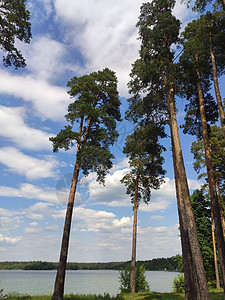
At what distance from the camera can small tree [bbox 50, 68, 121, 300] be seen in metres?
13.5

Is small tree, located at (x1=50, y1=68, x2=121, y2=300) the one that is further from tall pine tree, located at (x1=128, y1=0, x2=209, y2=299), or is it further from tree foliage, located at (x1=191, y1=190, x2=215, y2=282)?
tree foliage, located at (x1=191, y1=190, x2=215, y2=282)

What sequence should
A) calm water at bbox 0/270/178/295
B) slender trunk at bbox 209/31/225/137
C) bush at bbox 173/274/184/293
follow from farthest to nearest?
calm water at bbox 0/270/178/295 → bush at bbox 173/274/184/293 → slender trunk at bbox 209/31/225/137

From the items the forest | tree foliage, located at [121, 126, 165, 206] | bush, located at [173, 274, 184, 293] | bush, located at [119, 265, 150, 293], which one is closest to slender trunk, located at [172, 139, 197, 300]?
the forest

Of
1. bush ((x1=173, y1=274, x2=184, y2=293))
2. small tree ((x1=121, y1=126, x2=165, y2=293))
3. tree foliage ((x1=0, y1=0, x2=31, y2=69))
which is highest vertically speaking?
tree foliage ((x1=0, y1=0, x2=31, y2=69))

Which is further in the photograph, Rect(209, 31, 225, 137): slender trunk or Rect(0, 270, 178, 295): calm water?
Rect(0, 270, 178, 295): calm water

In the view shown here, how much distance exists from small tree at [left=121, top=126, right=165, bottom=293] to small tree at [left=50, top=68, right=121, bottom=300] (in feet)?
6.39

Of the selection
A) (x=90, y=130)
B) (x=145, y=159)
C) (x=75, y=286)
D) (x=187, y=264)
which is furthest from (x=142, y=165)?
(x=75, y=286)

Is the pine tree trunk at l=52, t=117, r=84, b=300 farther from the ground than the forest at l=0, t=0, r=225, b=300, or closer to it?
closer to it

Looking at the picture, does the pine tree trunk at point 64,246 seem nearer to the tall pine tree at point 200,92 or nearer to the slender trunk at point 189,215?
the slender trunk at point 189,215

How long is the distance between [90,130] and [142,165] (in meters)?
6.76

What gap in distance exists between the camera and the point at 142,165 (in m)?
20.0

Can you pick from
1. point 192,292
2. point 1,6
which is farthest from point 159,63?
point 192,292

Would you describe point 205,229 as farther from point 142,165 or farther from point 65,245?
point 65,245

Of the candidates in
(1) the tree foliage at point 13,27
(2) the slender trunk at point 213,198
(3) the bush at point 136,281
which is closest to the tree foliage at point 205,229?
(3) the bush at point 136,281
